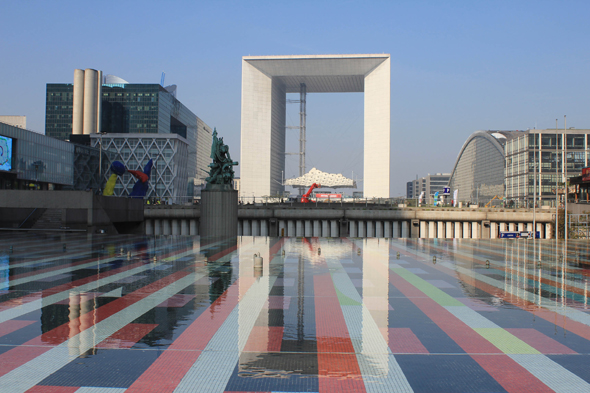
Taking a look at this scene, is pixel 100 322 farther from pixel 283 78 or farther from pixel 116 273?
pixel 283 78

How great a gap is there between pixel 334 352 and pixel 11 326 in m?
6.79

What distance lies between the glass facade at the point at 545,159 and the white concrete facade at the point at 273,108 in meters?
34.9

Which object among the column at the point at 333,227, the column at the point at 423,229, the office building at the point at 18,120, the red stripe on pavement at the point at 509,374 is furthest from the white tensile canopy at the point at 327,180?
the red stripe on pavement at the point at 509,374

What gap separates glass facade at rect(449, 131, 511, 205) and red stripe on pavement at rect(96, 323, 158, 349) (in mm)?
126641

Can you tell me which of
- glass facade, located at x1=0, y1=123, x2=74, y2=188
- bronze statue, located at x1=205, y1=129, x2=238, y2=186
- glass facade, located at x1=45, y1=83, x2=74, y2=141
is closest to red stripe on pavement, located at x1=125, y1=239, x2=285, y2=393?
bronze statue, located at x1=205, y1=129, x2=238, y2=186

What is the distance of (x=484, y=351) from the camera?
8.45 m

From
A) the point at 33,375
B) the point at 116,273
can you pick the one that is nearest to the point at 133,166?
the point at 116,273

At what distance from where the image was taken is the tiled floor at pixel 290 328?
7156 millimetres

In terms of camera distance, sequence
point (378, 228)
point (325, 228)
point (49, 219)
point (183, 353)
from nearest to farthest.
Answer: point (183, 353), point (49, 219), point (325, 228), point (378, 228)

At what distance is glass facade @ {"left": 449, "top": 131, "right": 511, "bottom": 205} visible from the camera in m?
144

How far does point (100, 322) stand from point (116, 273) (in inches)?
267

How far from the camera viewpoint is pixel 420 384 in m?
7.00

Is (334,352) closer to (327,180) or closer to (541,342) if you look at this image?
(541,342)

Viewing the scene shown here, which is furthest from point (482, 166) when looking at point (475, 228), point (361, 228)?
point (361, 228)
